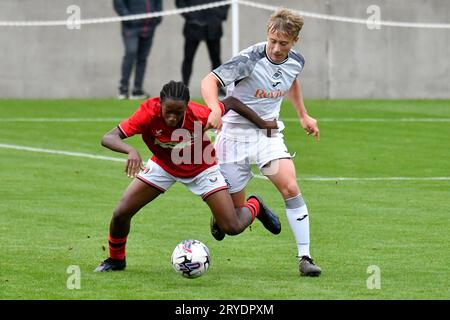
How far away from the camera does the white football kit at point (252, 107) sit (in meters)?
10.5

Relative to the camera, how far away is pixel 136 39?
82.5 ft

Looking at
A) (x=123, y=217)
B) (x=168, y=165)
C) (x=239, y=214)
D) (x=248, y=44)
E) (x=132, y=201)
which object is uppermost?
(x=168, y=165)

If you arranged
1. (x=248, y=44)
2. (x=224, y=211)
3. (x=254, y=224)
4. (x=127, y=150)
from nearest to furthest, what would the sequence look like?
(x=127, y=150), (x=224, y=211), (x=254, y=224), (x=248, y=44)

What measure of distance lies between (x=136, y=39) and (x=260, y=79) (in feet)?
48.7

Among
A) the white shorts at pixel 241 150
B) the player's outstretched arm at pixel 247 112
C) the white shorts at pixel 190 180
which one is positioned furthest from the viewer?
the white shorts at pixel 241 150

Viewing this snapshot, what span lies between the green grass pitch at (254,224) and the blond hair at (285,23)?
1851mm

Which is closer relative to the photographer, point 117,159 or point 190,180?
point 190,180

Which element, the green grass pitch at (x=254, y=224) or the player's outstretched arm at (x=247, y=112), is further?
the player's outstretched arm at (x=247, y=112)

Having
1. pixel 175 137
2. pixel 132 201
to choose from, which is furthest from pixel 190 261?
pixel 175 137

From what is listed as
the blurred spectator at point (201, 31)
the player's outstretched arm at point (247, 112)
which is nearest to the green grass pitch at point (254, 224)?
the player's outstretched arm at point (247, 112)

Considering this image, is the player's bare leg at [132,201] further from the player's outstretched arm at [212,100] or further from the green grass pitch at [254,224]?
the player's outstretched arm at [212,100]

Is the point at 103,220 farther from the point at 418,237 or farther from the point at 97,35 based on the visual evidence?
the point at 97,35

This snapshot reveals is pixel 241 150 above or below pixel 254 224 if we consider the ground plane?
above

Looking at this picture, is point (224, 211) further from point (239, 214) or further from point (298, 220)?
point (298, 220)
